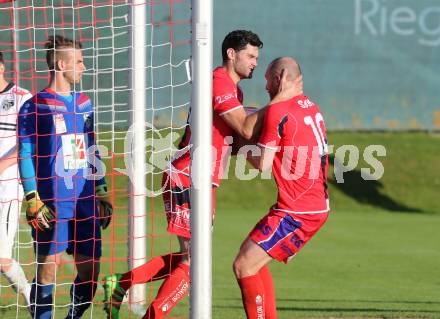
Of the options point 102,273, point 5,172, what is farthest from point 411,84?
point 5,172

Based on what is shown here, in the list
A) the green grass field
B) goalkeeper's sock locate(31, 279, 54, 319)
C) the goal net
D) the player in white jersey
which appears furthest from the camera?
the green grass field

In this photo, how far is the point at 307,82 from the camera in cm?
2030

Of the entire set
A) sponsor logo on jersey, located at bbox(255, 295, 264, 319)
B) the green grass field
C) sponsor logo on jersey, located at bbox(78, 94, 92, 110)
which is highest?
sponsor logo on jersey, located at bbox(78, 94, 92, 110)

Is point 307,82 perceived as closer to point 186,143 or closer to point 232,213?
point 232,213

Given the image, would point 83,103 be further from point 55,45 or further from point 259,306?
point 259,306

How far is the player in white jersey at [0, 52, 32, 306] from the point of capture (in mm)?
7793

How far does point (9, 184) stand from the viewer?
7.83 m

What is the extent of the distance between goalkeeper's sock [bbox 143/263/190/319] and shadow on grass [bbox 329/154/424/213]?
12407mm

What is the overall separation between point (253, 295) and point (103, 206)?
152 cm

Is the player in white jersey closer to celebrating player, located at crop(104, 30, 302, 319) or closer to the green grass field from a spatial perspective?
the green grass field

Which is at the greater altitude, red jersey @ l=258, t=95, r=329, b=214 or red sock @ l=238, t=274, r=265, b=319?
red jersey @ l=258, t=95, r=329, b=214

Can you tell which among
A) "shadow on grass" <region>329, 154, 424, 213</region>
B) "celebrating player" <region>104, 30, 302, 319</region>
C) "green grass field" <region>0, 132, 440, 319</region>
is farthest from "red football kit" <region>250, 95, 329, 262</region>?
"shadow on grass" <region>329, 154, 424, 213</region>

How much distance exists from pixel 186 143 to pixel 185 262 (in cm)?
84

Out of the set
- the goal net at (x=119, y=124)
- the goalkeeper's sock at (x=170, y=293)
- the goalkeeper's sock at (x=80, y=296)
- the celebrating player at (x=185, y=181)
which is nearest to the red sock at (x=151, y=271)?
the celebrating player at (x=185, y=181)
